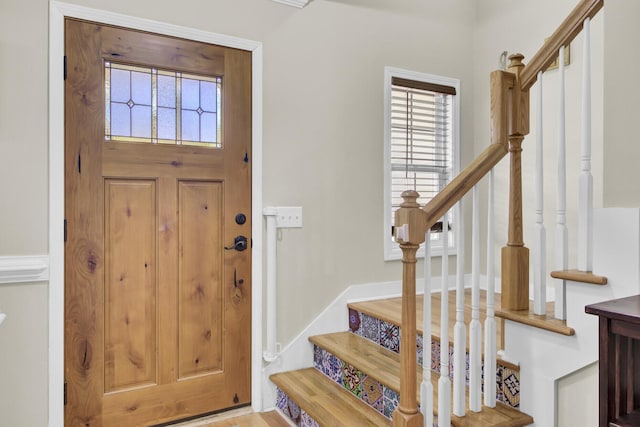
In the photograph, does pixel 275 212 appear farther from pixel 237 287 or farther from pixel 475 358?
pixel 475 358

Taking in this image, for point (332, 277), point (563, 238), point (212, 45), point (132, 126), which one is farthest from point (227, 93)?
point (563, 238)

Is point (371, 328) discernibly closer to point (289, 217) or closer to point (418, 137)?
point (289, 217)

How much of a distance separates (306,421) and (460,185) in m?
1.48

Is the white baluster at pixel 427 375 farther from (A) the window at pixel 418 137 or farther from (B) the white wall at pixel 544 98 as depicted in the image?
(A) the window at pixel 418 137

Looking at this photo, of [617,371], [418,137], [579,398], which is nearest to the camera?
[617,371]

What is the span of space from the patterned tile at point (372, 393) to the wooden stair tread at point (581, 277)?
39.4 inches

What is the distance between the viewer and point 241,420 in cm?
255

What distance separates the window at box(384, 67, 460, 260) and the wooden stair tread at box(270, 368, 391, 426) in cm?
102

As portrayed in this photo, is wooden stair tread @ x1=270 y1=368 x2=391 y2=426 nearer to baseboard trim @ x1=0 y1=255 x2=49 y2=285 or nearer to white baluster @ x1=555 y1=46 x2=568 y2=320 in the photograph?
white baluster @ x1=555 y1=46 x2=568 y2=320

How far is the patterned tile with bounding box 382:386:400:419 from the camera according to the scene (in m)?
2.05

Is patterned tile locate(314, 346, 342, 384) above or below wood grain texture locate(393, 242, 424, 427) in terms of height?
below

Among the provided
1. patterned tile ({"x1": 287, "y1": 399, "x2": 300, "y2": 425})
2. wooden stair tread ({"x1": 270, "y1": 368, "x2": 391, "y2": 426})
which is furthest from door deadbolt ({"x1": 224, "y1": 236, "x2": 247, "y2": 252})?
patterned tile ({"x1": 287, "y1": 399, "x2": 300, "y2": 425})

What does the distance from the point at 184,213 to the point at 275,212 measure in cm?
53

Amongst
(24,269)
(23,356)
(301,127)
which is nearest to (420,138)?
(301,127)
